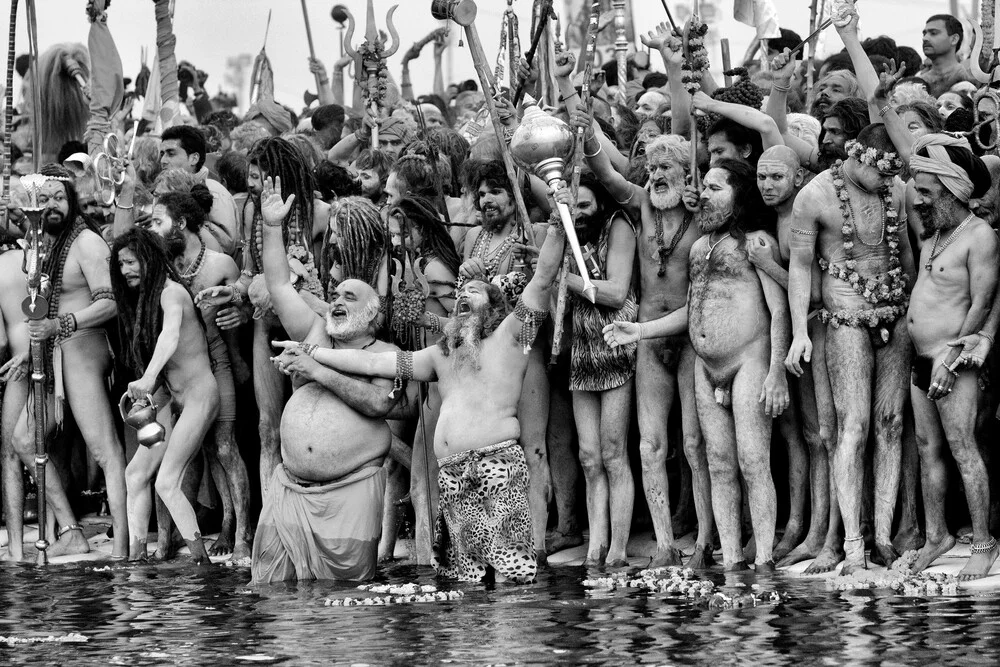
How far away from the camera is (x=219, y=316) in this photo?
34.8 ft

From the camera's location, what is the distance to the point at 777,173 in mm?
9031

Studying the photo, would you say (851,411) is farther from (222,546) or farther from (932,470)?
(222,546)

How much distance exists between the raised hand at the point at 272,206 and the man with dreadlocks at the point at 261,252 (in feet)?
2.05

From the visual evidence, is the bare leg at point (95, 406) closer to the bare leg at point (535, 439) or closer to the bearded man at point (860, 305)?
the bare leg at point (535, 439)

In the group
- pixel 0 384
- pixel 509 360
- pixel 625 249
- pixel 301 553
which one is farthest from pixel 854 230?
pixel 0 384

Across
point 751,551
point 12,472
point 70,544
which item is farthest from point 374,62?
point 751,551

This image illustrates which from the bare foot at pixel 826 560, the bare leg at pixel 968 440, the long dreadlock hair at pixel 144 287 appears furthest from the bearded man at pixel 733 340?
the long dreadlock hair at pixel 144 287

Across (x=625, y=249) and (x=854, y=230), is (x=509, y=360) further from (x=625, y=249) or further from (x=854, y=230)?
(x=854, y=230)

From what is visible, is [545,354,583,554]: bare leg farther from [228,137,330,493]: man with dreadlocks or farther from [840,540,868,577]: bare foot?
[840,540,868,577]: bare foot

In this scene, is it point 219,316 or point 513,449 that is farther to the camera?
point 219,316

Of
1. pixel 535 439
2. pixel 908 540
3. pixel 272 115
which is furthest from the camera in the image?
pixel 272 115

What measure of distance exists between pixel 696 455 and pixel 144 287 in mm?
3423

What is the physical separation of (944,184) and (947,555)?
180 centimetres

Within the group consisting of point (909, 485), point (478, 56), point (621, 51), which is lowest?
point (909, 485)
